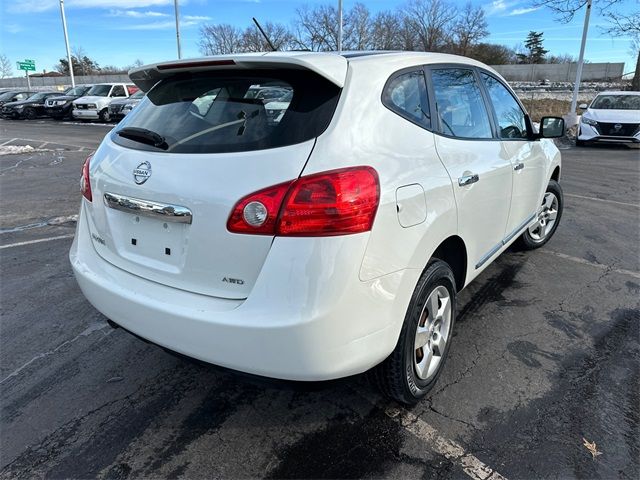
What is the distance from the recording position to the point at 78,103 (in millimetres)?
23828

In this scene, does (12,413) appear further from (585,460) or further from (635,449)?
(635,449)

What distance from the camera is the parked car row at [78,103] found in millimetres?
23359

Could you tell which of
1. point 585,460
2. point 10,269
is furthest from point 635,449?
point 10,269

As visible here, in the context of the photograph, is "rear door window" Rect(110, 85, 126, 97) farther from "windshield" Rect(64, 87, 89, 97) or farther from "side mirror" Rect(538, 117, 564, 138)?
"side mirror" Rect(538, 117, 564, 138)

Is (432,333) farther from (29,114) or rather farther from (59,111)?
(29,114)

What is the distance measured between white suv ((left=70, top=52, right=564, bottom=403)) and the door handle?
0.02 metres

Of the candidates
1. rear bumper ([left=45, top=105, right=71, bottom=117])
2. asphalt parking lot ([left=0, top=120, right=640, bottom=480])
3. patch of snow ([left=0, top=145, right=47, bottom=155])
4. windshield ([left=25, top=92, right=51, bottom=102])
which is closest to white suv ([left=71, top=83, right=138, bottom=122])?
rear bumper ([left=45, top=105, right=71, bottom=117])

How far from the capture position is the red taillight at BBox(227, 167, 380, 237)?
189cm

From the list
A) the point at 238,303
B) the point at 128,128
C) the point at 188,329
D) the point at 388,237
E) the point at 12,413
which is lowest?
the point at 12,413

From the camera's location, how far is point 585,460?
224 cm

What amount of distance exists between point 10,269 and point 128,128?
284 cm

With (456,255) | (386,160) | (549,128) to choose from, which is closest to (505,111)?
(549,128)

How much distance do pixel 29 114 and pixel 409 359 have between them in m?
30.6

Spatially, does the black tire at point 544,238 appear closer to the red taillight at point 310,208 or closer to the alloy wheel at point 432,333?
the alloy wheel at point 432,333
